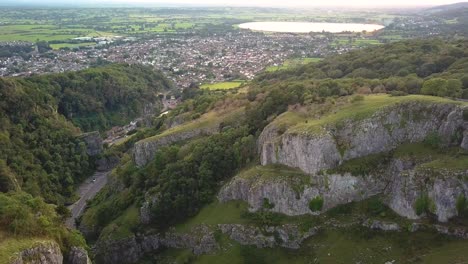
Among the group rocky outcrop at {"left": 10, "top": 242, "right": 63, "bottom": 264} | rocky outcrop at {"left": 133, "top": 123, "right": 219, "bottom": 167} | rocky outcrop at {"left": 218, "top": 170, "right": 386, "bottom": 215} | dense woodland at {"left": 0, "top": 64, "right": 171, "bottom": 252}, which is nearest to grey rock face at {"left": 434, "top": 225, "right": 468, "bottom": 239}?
rocky outcrop at {"left": 218, "top": 170, "right": 386, "bottom": 215}

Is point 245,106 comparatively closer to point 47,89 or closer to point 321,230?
point 321,230

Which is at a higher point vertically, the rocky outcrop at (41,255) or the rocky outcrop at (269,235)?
the rocky outcrop at (41,255)

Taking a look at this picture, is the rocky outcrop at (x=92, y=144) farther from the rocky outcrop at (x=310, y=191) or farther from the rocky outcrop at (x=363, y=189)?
the rocky outcrop at (x=310, y=191)

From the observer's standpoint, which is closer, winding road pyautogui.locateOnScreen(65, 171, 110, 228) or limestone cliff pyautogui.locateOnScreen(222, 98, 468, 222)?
limestone cliff pyautogui.locateOnScreen(222, 98, 468, 222)

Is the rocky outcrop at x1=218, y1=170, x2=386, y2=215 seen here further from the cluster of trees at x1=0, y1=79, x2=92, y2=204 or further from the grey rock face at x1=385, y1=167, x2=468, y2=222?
the cluster of trees at x1=0, y1=79, x2=92, y2=204

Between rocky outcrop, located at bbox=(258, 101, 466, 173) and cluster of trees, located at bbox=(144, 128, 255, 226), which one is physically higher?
rocky outcrop, located at bbox=(258, 101, 466, 173)

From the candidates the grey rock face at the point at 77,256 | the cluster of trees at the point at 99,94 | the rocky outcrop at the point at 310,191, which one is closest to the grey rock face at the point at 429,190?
the rocky outcrop at the point at 310,191

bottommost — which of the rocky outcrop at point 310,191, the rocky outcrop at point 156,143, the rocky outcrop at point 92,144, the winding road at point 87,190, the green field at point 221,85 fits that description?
the winding road at point 87,190
